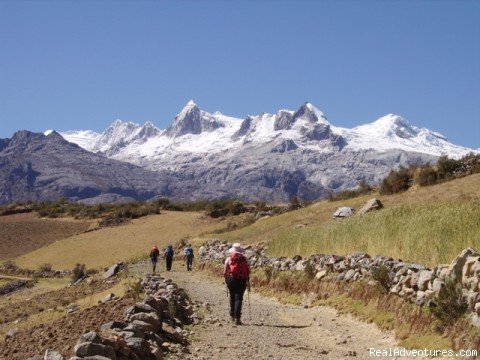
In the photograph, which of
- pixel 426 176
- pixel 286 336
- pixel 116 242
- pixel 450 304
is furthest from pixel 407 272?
pixel 116 242

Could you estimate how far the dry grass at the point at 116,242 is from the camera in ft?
202

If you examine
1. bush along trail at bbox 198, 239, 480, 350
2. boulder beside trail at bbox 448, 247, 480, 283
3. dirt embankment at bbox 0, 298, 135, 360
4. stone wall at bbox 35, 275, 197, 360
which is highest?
boulder beside trail at bbox 448, 247, 480, 283

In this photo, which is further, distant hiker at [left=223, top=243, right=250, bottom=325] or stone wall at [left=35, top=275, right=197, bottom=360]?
distant hiker at [left=223, top=243, right=250, bottom=325]

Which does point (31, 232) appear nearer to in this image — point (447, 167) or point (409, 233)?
point (447, 167)

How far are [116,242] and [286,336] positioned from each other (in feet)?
184

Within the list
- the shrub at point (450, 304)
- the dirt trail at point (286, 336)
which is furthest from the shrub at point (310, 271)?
the shrub at point (450, 304)

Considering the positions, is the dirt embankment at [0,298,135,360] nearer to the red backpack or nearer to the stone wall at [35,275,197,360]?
the stone wall at [35,275,197,360]

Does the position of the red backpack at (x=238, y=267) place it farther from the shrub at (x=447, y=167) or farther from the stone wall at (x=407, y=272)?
the shrub at (x=447, y=167)

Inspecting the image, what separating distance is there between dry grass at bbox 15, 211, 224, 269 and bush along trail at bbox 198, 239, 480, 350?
128 feet

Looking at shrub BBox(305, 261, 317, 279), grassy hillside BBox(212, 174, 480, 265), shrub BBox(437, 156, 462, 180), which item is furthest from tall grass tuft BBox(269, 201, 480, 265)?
shrub BBox(437, 156, 462, 180)

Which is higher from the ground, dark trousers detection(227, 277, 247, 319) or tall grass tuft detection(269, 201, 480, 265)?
tall grass tuft detection(269, 201, 480, 265)

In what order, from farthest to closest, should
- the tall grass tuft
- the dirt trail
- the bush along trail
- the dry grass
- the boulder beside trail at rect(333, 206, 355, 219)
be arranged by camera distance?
the dry grass < the boulder beside trail at rect(333, 206, 355, 219) < the tall grass tuft < the dirt trail < the bush along trail

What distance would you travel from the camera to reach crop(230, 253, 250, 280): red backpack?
16.1 meters

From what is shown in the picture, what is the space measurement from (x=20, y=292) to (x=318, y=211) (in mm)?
22963
